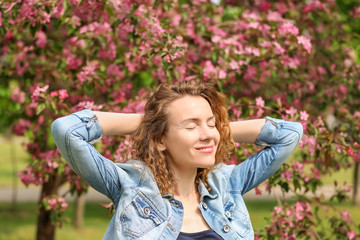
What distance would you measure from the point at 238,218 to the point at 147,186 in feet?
1.53

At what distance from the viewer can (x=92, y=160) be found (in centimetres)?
209

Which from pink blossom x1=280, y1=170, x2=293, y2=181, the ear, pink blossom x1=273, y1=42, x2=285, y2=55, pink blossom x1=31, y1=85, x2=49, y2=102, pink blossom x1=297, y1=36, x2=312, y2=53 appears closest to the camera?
the ear

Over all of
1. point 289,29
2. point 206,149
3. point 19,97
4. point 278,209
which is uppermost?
point 289,29

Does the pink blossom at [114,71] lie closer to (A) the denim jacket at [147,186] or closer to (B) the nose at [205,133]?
(A) the denim jacket at [147,186]

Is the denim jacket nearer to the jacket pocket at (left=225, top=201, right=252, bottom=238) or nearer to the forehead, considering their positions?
the jacket pocket at (left=225, top=201, right=252, bottom=238)

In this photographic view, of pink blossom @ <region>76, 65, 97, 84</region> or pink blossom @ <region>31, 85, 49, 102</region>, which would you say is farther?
pink blossom @ <region>76, 65, 97, 84</region>

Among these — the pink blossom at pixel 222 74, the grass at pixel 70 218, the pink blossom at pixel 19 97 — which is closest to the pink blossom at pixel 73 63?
the pink blossom at pixel 19 97

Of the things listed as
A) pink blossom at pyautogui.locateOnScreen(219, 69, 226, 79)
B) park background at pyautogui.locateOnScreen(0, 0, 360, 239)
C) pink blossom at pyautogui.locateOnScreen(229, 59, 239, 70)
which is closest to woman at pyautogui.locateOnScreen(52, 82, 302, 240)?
park background at pyautogui.locateOnScreen(0, 0, 360, 239)

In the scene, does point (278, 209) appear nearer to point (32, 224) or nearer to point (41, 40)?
point (41, 40)

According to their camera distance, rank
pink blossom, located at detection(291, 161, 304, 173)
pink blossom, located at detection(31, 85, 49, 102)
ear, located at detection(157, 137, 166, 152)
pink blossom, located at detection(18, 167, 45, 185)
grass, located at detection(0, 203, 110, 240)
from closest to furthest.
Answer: ear, located at detection(157, 137, 166, 152), pink blossom, located at detection(31, 85, 49, 102), pink blossom, located at detection(291, 161, 304, 173), pink blossom, located at detection(18, 167, 45, 185), grass, located at detection(0, 203, 110, 240)

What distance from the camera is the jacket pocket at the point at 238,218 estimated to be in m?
2.33

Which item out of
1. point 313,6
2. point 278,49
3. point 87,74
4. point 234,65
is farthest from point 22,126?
point 313,6

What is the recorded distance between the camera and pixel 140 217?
2154mm

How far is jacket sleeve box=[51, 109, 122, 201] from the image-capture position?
207 cm
